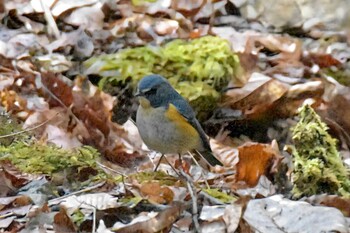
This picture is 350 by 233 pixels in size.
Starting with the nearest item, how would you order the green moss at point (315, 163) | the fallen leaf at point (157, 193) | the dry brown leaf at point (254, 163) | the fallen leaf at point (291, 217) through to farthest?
the fallen leaf at point (291, 217)
the fallen leaf at point (157, 193)
the green moss at point (315, 163)
the dry brown leaf at point (254, 163)

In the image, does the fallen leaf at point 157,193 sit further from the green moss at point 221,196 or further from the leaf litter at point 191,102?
the green moss at point 221,196

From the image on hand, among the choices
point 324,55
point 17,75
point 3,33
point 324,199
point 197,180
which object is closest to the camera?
point 324,199

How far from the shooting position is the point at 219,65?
7934mm

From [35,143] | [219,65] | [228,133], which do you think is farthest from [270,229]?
[219,65]

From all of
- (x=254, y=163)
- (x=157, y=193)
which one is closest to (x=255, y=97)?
(x=254, y=163)

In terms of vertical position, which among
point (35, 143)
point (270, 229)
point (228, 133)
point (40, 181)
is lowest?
point (228, 133)

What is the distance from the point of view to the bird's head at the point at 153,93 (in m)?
6.07

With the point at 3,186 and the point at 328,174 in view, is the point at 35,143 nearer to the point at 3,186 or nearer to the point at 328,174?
the point at 3,186

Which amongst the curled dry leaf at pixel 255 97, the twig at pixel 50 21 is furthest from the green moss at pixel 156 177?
the twig at pixel 50 21

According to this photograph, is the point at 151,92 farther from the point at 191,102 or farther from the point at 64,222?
the point at 64,222

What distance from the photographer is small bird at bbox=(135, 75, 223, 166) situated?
5949mm

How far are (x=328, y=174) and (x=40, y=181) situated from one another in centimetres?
171

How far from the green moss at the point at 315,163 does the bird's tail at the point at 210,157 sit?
1339mm

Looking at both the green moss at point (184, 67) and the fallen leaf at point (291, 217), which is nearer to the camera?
the fallen leaf at point (291, 217)
